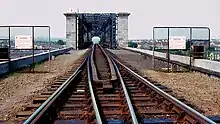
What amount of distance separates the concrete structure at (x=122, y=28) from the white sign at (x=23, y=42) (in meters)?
54.9

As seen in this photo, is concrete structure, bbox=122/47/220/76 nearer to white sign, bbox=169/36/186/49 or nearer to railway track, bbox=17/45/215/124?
white sign, bbox=169/36/186/49

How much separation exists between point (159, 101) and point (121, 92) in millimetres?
1841

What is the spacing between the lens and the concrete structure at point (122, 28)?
2968 inches

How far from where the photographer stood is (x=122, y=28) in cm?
7644

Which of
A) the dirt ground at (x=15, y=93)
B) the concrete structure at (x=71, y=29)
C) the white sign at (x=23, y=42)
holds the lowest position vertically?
the dirt ground at (x=15, y=93)

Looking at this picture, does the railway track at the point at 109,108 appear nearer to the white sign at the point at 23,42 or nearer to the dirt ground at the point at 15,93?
the dirt ground at the point at 15,93

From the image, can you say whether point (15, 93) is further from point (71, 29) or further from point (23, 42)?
point (71, 29)

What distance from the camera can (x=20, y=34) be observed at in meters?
21.0

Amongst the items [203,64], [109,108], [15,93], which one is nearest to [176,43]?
[203,64]

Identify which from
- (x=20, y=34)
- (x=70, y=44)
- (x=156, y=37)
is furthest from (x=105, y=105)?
(x=70, y=44)

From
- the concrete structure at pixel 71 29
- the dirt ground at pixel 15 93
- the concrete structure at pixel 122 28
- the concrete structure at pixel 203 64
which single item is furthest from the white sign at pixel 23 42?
the concrete structure at pixel 122 28

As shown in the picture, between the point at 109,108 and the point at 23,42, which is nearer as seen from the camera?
the point at 109,108

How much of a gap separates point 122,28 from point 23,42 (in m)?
56.4

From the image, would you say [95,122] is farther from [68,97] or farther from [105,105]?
[68,97]
